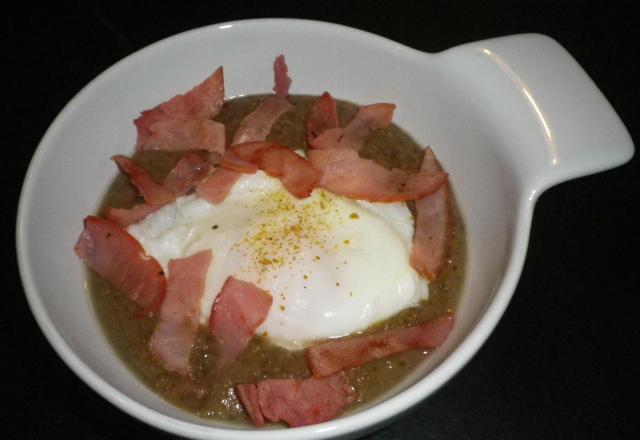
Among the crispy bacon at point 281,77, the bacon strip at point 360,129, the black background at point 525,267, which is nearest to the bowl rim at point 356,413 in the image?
the black background at point 525,267

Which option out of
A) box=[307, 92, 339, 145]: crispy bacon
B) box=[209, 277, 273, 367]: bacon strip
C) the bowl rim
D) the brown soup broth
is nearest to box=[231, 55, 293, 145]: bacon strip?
box=[307, 92, 339, 145]: crispy bacon

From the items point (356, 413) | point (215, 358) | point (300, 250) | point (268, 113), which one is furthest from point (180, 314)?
point (268, 113)

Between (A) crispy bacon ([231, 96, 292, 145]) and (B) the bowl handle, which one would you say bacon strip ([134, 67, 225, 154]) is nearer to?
(A) crispy bacon ([231, 96, 292, 145])

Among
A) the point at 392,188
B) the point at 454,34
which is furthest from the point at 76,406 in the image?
the point at 454,34

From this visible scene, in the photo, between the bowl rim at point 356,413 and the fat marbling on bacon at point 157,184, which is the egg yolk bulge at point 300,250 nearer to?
the fat marbling on bacon at point 157,184

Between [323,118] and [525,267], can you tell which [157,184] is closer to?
[323,118]

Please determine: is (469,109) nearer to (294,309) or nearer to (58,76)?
(294,309)
